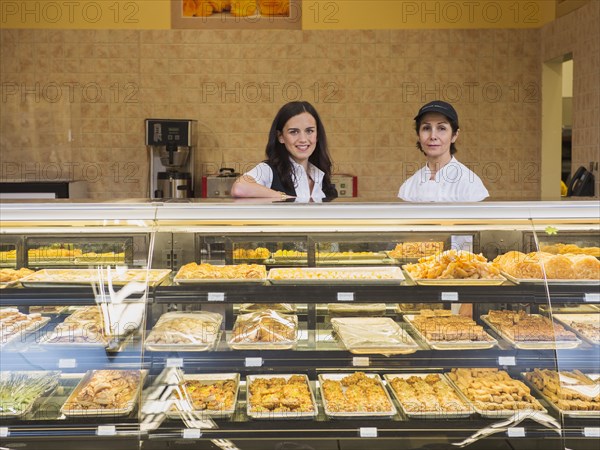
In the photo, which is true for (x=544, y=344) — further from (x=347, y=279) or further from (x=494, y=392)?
(x=347, y=279)

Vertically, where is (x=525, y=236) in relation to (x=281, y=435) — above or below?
above

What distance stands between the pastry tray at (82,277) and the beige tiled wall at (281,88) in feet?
18.3

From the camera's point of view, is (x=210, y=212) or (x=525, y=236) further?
(x=525, y=236)

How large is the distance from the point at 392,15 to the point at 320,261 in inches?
237

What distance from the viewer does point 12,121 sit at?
26.8ft

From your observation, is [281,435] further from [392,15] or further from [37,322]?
[392,15]

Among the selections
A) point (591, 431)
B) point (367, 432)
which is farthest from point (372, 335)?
point (591, 431)

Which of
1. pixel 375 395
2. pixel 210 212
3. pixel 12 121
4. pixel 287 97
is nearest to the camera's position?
pixel 210 212

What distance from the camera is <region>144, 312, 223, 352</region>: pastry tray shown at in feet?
→ 10.3

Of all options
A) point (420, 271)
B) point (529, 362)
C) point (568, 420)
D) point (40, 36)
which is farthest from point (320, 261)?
point (40, 36)

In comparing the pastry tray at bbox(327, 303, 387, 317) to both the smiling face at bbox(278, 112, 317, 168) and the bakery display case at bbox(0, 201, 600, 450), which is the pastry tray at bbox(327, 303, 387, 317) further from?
the smiling face at bbox(278, 112, 317, 168)

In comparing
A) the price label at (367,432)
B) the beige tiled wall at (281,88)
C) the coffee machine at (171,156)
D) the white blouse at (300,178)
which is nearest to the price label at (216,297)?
the price label at (367,432)

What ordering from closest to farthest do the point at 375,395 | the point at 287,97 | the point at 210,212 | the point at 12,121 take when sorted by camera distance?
the point at 210,212
the point at 375,395
the point at 12,121
the point at 287,97

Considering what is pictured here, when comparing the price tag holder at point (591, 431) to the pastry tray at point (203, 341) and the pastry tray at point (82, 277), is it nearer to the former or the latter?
the pastry tray at point (203, 341)
